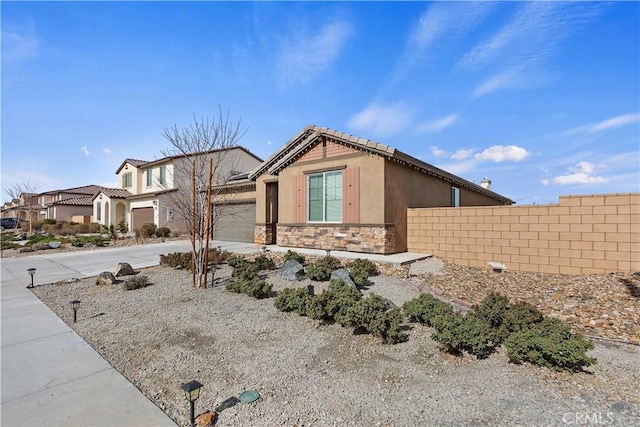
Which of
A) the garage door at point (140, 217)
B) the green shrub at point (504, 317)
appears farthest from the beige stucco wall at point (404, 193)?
the garage door at point (140, 217)

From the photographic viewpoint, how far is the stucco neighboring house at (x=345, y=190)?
10.4 metres

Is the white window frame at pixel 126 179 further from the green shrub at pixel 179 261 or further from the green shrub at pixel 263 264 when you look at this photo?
the green shrub at pixel 263 264

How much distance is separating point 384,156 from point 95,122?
10.8m

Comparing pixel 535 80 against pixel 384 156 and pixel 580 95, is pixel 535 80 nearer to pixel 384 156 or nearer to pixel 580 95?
pixel 580 95

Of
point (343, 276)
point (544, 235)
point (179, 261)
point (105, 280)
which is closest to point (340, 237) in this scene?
point (343, 276)

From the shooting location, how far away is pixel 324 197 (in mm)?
11828

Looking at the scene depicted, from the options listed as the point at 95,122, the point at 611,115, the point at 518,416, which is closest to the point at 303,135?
the point at 95,122

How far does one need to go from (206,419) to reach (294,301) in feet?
9.60

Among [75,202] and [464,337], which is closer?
[464,337]

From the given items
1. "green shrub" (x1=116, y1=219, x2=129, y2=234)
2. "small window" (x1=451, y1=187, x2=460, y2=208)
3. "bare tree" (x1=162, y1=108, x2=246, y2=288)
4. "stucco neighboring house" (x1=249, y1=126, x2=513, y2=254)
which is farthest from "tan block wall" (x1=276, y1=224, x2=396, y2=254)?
"green shrub" (x1=116, y1=219, x2=129, y2=234)

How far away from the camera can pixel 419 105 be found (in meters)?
12.4

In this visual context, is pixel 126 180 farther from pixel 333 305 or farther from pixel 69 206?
pixel 333 305

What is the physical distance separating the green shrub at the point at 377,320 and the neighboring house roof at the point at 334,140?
6.50 meters

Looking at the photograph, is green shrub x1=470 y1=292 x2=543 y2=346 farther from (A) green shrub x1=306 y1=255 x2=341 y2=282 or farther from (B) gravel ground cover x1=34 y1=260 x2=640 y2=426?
(A) green shrub x1=306 y1=255 x2=341 y2=282
